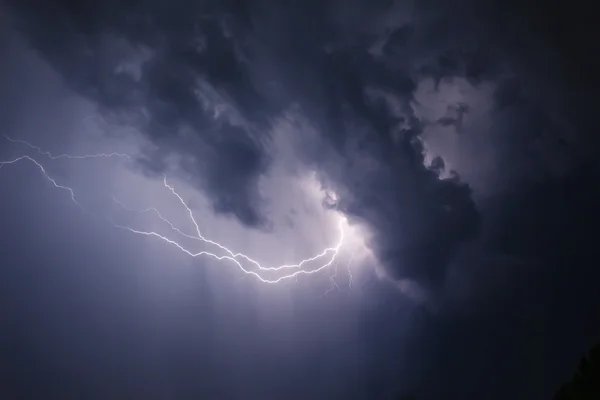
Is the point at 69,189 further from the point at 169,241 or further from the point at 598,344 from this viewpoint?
the point at 598,344

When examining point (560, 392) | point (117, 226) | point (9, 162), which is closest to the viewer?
point (560, 392)

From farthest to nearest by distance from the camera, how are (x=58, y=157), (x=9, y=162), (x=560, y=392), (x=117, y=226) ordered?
(x=117, y=226) < (x=58, y=157) < (x=9, y=162) < (x=560, y=392)

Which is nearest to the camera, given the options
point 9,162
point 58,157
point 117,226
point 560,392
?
point 560,392

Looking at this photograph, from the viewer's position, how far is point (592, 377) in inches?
502

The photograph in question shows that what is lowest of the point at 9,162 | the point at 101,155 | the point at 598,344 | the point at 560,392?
A: the point at 560,392

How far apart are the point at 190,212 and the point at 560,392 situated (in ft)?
60.9

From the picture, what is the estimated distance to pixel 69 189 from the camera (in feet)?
55.5

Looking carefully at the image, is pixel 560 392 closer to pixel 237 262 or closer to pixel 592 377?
pixel 592 377

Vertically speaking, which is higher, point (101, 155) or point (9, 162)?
point (101, 155)

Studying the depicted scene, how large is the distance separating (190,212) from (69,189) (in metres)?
5.78

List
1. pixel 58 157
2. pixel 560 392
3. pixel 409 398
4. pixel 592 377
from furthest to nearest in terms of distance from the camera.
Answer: pixel 409 398 → pixel 58 157 → pixel 560 392 → pixel 592 377

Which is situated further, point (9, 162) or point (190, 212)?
point (190, 212)

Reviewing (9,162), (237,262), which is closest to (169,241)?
(237,262)

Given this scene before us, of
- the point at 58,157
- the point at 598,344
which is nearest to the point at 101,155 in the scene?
the point at 58,157
